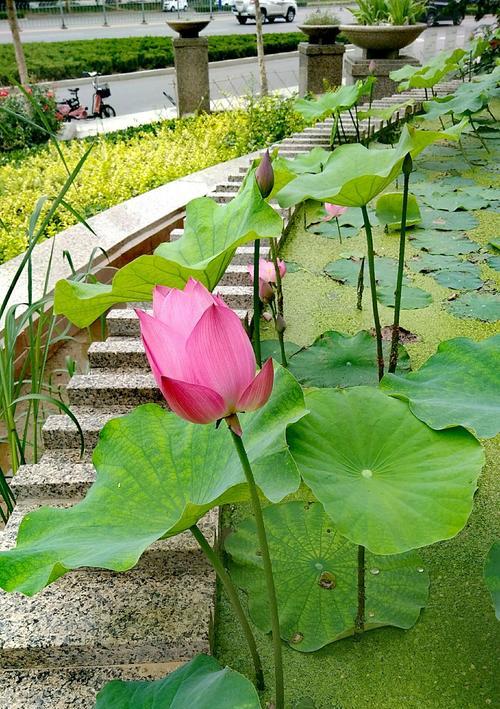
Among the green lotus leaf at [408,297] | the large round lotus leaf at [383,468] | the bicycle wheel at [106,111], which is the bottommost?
the bicycle wheel at [106,111]

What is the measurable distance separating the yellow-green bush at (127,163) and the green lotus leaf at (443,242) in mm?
2221

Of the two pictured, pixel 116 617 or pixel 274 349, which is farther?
pixel 274 349

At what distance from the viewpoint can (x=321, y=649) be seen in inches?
48.3

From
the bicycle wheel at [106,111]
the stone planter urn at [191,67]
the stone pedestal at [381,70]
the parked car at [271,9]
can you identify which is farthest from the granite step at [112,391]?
the parked car at [271,9]

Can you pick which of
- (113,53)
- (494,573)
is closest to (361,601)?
(494,573)

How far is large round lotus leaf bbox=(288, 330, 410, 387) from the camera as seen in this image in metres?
1.85

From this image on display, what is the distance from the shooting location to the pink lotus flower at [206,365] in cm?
77

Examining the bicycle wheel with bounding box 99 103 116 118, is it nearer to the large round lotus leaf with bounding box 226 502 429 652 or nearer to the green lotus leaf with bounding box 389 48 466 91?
the green lotus leaf with bounding box 389 48 466 91

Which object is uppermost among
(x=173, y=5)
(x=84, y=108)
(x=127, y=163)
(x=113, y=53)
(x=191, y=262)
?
(x=191, y=262)

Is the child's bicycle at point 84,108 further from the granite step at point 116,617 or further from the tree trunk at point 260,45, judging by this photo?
the granite step at point 116,617

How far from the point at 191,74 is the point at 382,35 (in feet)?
8.64

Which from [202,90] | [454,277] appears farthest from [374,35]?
[454,277]

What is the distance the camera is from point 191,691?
0.86 meters

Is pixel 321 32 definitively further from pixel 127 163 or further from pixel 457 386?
pixel 457 386
